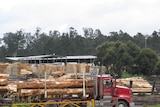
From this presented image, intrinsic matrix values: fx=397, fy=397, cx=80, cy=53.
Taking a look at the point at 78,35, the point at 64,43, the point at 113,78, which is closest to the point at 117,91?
the point at 113,78

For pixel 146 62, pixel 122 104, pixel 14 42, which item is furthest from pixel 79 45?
pixel 122 104

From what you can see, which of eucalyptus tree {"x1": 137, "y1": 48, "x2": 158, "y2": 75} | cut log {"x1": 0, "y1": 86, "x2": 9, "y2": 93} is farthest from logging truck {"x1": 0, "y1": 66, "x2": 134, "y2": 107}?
eucalyptus tree {"x1": 137, "y1": 48, "x2": 158, "y2": 75}

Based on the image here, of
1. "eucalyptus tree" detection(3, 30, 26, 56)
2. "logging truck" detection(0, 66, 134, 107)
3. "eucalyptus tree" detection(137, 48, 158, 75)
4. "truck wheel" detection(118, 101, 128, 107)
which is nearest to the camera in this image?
"logging truck" detection(0, 66, 134, 107)

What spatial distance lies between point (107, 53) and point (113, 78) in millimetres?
39900

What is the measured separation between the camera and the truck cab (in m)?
23.7

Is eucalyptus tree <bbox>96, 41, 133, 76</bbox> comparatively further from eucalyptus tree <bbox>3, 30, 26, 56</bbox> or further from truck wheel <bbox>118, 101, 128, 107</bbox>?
eucalyptus tree <bbox>3, 30, 26, 56</bbox>

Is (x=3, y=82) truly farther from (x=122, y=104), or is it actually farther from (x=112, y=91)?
(x=122, y=104)

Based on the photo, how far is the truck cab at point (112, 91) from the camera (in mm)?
23734

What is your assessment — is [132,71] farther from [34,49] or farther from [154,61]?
[34,49]

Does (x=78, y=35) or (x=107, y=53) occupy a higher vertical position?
(x=78, y=35)

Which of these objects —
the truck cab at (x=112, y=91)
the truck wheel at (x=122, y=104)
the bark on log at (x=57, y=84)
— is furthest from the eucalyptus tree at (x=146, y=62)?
the bark on log at (x=57, y=84)

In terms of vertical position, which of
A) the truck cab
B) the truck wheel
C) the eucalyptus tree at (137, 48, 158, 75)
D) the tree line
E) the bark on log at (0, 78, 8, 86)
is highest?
the tree line

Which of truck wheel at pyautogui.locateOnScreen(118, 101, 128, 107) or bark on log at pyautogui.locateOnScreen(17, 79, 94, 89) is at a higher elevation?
bark on log at pyautogui.locateOnScreen(17, 79, 94, 89)

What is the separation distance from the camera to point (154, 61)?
57.0 m
